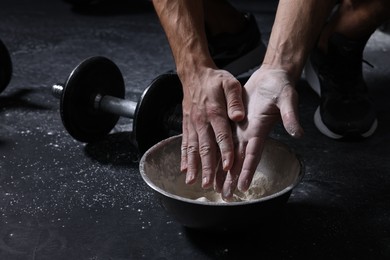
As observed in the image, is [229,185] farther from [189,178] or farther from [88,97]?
[88,97]

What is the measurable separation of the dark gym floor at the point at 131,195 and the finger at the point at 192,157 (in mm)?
119

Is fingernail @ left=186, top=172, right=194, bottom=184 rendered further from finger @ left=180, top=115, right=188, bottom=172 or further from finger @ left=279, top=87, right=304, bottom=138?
finger @ left=279, top=87, right=304, bottom=138

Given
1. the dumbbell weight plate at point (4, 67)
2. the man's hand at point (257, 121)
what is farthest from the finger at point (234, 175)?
the dumbbell weight plate at point (4, 67)

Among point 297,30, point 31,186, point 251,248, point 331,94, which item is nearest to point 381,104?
point 331,94

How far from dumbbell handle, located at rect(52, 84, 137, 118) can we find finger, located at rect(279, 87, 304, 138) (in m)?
0.45

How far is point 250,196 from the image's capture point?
1.10 metres

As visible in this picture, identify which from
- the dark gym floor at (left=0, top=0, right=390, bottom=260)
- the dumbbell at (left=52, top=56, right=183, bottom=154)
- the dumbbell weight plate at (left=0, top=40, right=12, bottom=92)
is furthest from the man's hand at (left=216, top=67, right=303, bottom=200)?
the dumbbell weight plate at (left=0, top=40, right=12, bottom=92)

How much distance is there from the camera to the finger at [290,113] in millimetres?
947

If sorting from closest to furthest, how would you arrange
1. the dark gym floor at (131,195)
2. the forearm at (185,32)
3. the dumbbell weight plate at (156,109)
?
1. the dark gym floor at (131,195)
2. the forearm at (185,32)
3. the dumbbell weight plate at (156,109)

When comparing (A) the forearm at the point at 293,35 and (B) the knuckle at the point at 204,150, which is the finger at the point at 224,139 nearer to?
(B) the knuckle at the point at 204,150

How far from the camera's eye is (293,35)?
3.67 ft

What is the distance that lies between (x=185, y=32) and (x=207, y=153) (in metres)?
0.29

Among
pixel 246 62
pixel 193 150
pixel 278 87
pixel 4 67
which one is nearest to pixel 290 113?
pixel 278 87

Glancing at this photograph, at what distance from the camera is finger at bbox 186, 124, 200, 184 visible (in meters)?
1.02
